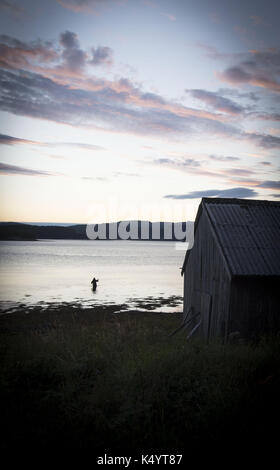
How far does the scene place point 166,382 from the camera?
7.71 metres

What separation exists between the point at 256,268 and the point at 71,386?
7749mm

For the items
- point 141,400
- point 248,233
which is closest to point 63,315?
point 248,233

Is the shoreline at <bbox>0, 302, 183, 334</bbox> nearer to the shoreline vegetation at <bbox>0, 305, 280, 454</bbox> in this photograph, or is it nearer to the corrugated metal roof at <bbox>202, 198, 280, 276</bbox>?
the corrugated metal roof at <bbox>202, 198, 280, 276</bbox>

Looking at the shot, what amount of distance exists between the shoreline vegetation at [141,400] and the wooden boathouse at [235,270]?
2794mm

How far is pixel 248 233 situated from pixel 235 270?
2.32 m

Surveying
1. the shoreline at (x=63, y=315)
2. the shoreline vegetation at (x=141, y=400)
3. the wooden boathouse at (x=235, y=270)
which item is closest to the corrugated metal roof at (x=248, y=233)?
the wooden boathouse at (x=235, y=270)

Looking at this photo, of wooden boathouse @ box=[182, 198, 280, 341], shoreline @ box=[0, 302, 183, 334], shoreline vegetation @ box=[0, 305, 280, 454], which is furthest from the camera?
shoreline @ box=[0, 302, 183, 334]

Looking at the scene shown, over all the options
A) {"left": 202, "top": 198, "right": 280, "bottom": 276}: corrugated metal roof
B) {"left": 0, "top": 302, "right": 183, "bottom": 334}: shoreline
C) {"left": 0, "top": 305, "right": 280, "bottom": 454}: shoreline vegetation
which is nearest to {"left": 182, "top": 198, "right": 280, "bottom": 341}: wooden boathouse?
{"left": 202, "top": 198, "right": 280, "bottom": 276}: corrugated metal roof

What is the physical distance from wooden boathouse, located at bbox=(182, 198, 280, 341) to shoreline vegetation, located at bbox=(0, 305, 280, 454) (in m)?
2.79

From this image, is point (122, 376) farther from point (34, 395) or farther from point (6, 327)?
point (6, 327)

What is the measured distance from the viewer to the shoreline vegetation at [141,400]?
582cm

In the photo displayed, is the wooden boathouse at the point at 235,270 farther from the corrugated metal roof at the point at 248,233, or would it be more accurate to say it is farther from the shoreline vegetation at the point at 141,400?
the shoreline vegetation at the point at 141,400

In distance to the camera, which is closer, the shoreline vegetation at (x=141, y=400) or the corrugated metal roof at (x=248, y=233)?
the shoreline vegetation at (x=141, y=400)

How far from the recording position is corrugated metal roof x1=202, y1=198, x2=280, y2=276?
12242 mm
